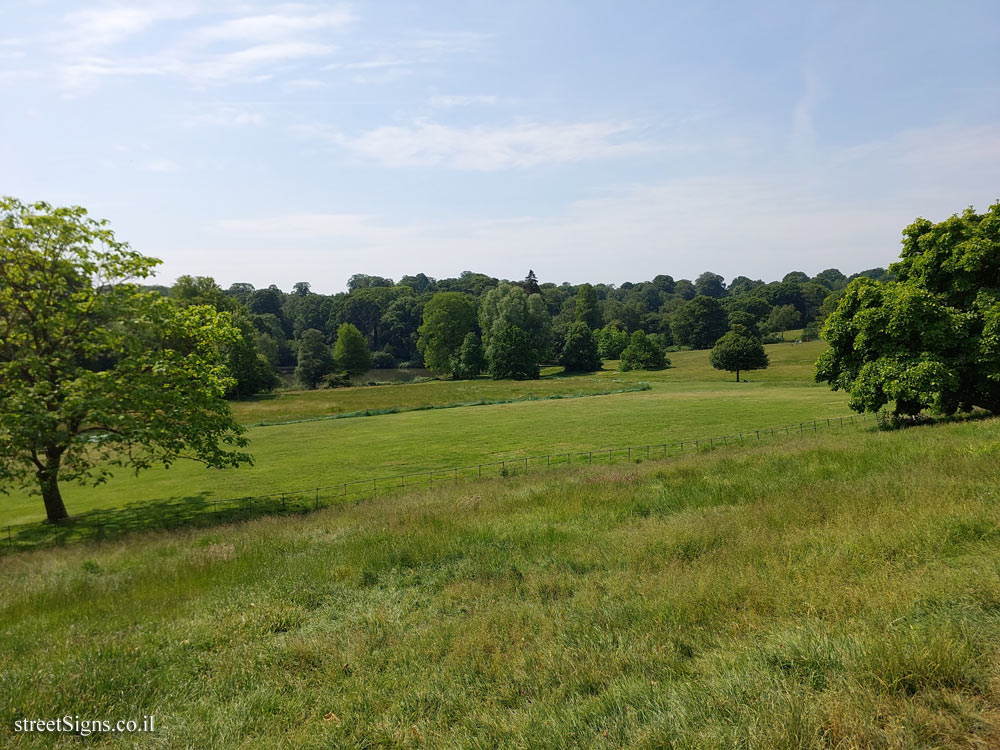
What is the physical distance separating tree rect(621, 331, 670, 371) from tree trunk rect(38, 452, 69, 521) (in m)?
107

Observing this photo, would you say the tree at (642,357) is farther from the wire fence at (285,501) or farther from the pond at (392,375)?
the wire fence at (285,501)

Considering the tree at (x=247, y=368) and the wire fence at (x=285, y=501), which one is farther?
the tree at (x=247, y=368)

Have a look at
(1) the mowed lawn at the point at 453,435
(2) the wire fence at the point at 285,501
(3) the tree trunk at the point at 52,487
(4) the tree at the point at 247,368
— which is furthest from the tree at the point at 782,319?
(3) the tree trunk at the point at 52,487

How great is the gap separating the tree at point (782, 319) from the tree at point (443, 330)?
93653 millimetres

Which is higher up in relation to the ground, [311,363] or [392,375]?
[311,363]

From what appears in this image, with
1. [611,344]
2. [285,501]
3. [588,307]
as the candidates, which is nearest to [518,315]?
[611,344]

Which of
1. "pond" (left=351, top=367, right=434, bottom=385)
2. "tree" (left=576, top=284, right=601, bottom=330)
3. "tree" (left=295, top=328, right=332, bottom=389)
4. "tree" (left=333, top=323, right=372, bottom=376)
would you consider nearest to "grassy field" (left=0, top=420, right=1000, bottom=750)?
"tree" (left=295, top=328, right=332, bottom=389)

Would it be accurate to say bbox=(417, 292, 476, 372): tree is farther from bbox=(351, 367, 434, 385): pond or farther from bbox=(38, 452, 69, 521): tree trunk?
bbox=(38, 452, 69, 521): tree trunk

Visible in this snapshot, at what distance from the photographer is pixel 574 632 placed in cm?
731

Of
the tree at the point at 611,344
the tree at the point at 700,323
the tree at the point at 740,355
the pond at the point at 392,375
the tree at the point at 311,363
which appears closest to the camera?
the tree at the point at 740,355

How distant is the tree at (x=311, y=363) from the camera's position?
118938 mm

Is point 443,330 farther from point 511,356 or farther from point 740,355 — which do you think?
point 740,355

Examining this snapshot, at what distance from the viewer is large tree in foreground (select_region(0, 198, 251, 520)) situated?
2167 cm

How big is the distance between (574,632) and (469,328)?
121748 millimetres
